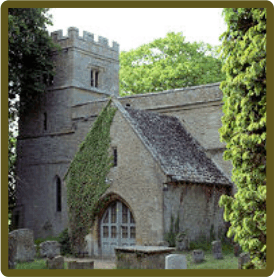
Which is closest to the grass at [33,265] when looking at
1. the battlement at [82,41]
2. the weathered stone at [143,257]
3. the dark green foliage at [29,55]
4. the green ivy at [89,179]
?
the weathered stone at [143,257]

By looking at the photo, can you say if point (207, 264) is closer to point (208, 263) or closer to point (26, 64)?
point (208, 263)

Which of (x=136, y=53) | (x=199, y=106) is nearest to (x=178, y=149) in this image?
(x=199, y=106)

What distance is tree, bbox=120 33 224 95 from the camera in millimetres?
41406

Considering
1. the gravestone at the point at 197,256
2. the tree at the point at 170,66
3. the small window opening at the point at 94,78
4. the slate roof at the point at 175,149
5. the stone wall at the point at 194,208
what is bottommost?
the gravestone at the point at 197,256

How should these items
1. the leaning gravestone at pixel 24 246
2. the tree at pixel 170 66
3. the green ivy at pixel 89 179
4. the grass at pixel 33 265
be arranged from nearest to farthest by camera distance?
the grass at pixel 33 265 < the leaning gravestone at pixel 24 246 < the green ivy at pixel 89 179 < the tree at pixel 170 66

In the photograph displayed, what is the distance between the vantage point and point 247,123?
47.8 ft

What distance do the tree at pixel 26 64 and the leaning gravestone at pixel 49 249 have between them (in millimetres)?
10901

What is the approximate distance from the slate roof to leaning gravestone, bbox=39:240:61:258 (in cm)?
551

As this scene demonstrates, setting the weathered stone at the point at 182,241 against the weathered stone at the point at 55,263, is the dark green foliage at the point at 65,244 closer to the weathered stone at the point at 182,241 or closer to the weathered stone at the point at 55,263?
the weathered stone at the point at 182,241

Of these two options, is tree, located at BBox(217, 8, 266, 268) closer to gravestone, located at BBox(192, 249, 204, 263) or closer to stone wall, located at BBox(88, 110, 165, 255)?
gravestone, located at BBox(192, 249, 204, 263)

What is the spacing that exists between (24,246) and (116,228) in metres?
4.49

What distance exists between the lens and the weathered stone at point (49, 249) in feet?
73.4

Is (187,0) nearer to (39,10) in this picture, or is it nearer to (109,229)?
(109,229)

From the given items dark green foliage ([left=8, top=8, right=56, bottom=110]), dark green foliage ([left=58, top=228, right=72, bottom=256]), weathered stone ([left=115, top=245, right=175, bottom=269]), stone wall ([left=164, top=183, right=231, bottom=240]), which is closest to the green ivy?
dark green foliage ([left=58, top=228, right=72, bottom=256])
